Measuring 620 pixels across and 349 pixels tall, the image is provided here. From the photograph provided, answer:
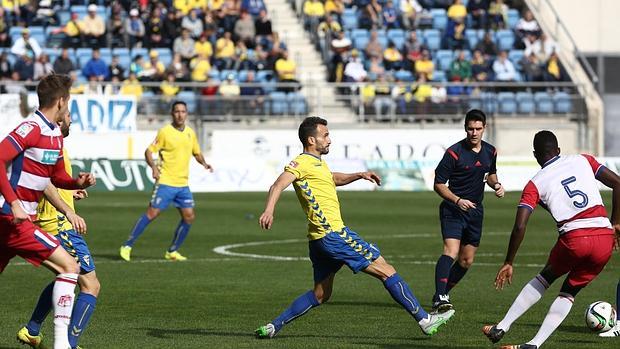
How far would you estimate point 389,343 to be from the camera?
11.7 meters

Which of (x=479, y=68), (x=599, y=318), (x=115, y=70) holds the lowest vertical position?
(x=479, y=68)

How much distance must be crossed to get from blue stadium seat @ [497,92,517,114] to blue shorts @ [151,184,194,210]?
2153cm

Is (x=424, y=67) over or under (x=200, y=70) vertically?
under

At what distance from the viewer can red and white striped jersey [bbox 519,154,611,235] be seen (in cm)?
1066

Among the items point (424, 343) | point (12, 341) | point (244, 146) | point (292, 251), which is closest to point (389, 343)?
point (424, 343)

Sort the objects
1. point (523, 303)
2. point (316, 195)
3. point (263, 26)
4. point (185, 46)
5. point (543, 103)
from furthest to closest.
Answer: point (263, 26) < point (543, 103) < point (185, 46) < point (316, 195) < point (523, 303)

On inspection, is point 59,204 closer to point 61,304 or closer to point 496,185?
point 61,304

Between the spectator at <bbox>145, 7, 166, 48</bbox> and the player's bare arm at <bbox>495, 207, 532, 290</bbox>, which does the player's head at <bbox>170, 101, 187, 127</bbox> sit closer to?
the player's bare arm at <bbox>495, 207, 532, 290</bbox>

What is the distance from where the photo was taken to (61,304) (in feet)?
33.6

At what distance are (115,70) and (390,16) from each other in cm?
1013

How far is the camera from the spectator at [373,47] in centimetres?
4169

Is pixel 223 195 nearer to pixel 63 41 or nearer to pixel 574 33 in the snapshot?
pixel 63 41

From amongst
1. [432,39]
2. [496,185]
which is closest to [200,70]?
[432,39]

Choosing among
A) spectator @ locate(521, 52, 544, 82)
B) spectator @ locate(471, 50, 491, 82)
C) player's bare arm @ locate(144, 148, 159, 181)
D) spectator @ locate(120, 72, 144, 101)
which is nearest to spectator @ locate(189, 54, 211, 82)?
spectator @ locate(120, 72, 144, 101)
